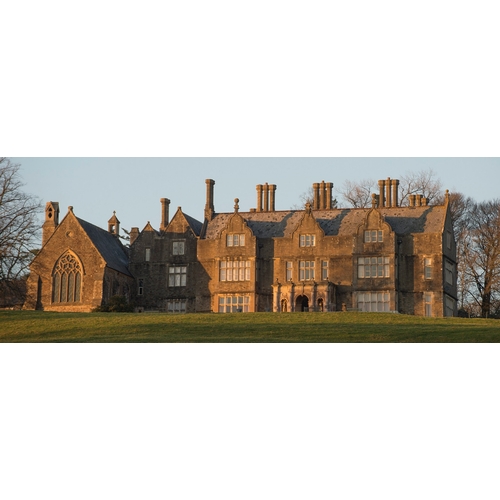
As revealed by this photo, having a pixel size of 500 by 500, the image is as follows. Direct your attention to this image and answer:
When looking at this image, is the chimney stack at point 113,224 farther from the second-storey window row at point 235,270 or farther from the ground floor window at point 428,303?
the ground floor window at point 428,303

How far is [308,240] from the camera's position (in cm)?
6556

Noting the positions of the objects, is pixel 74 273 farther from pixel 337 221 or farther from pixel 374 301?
pixel 374 301

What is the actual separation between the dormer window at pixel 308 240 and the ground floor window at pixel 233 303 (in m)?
4.47

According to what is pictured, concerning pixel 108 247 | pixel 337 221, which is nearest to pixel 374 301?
pixel 337 221

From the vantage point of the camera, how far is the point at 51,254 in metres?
66.8

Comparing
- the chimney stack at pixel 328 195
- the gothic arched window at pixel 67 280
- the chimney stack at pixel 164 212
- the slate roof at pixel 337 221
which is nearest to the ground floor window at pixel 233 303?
the slate roof at pixel 337 221

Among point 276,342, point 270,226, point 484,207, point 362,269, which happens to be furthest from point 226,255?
point 276,342

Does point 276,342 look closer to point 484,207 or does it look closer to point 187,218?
point 187,218

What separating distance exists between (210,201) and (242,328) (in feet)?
80.2

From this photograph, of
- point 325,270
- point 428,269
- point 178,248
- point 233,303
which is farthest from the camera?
point 178,248

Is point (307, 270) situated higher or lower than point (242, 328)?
higher

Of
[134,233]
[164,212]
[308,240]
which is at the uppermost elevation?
[164,212]

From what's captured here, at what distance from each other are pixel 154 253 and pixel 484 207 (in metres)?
21.9

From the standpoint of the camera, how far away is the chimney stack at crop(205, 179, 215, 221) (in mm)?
70625
